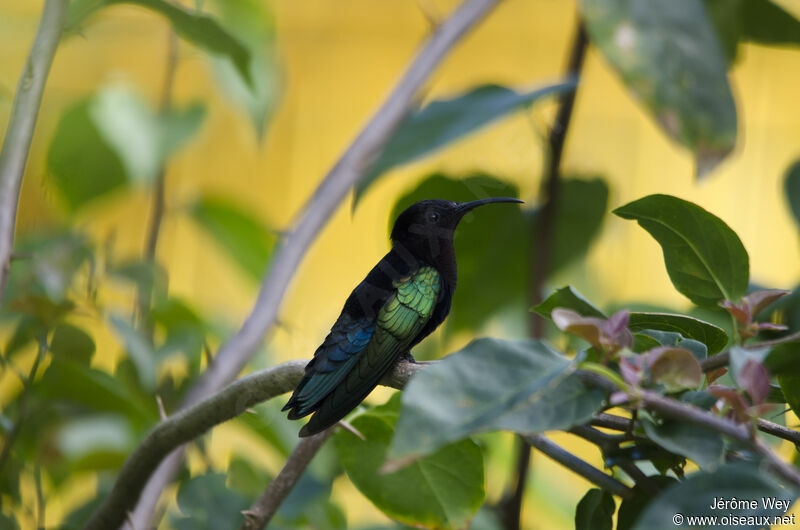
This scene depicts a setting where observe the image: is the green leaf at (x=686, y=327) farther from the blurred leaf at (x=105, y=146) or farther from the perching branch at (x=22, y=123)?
the blurred leaf at (x=105, y=146)

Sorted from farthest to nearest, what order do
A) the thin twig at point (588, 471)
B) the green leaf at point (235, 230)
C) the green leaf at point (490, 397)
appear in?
the green leaf at point (235, 230), the thin twig at point (588, 471), the green leaf at point (490, 397)

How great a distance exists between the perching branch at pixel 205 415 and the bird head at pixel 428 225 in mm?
145

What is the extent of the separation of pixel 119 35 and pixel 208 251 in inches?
25.2

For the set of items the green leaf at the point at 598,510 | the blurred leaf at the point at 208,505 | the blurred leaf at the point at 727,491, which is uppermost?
the blurred leaf at the point at 727,491

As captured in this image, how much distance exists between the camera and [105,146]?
1.29m

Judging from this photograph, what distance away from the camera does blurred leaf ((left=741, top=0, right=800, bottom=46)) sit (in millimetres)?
1194

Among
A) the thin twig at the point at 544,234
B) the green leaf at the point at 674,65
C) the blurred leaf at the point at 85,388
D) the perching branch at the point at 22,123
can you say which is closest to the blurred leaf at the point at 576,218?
the thin twig at the point at 544,234

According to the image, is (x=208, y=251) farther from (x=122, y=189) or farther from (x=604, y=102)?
Answer: (x=604, y=102)

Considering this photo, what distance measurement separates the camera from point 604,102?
2576 mm

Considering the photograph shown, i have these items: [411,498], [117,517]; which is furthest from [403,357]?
[117,517]

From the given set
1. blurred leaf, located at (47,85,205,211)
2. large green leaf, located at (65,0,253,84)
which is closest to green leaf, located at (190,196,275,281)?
blurred leaf, located at (47,85,205,211)

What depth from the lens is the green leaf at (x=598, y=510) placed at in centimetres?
54

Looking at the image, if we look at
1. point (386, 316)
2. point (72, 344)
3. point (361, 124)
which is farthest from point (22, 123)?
point (361, 124)

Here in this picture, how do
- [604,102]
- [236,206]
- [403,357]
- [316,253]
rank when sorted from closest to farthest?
[403,357], [236,206], [316,253], [604,102]
